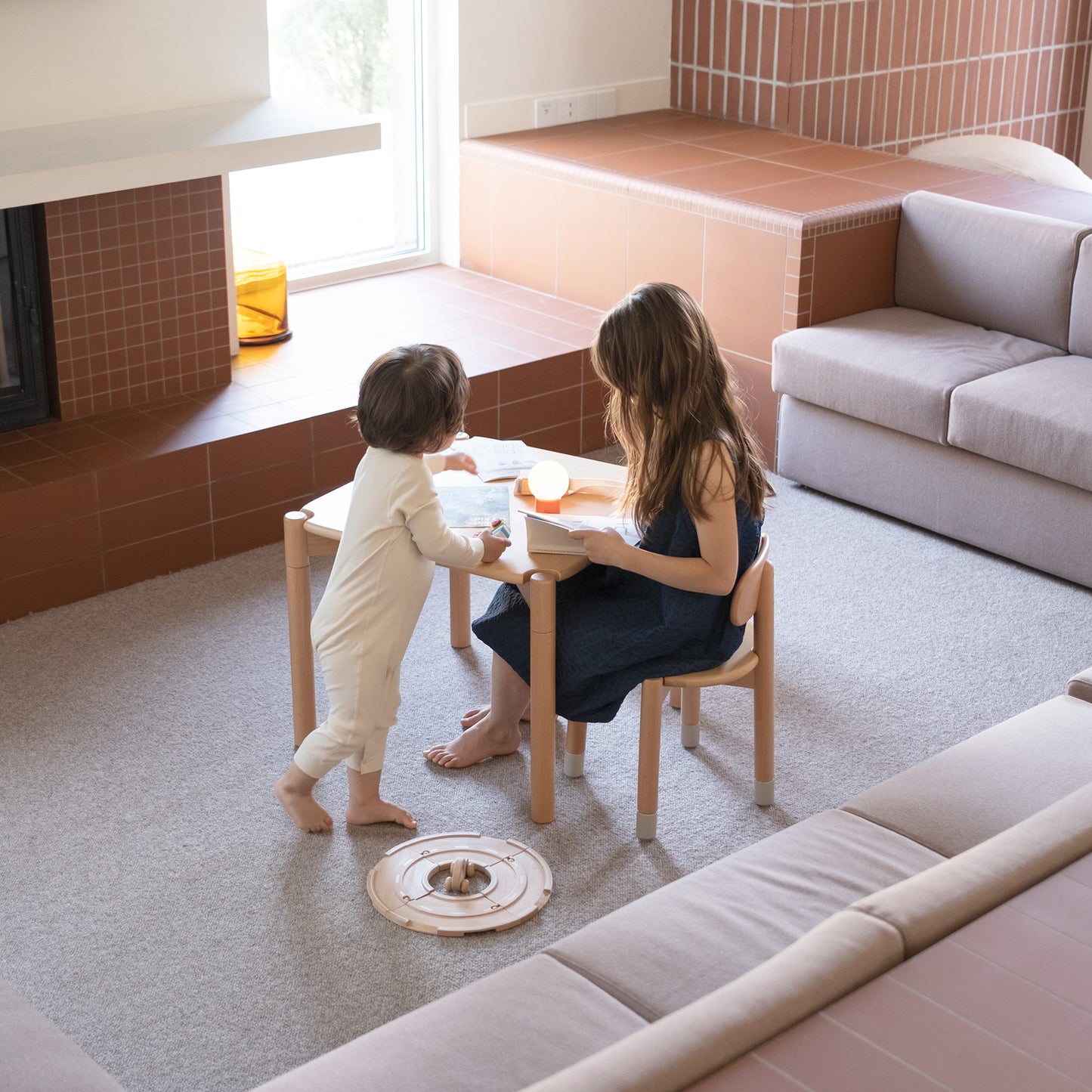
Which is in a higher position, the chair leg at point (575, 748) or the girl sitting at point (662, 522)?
the girl sitting at point (662, 522)

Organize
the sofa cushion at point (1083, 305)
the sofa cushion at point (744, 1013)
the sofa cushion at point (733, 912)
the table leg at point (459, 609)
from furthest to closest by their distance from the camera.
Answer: the sofa cushion at point (1083, 305)
the table leg at point (459, 609)
the sofa cushion at point (733, 912)
the sofa cushion at point (744, 1013)

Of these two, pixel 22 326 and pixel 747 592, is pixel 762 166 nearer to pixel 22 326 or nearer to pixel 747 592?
pixel 22 326

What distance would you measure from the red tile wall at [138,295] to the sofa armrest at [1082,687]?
2.33 meters

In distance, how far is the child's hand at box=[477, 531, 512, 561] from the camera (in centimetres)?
229

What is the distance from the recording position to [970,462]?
339 cm

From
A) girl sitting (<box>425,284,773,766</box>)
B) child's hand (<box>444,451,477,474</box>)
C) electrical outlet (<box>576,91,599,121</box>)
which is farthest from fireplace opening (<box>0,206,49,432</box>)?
electrical outlet (<box>576,91,599,121</box>)

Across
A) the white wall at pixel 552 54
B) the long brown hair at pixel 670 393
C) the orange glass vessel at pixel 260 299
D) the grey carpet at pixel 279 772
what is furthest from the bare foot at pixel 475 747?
the white wall at pixel 552 54

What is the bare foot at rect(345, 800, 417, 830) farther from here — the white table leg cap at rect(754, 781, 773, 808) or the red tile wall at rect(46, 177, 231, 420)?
the red tile wall at rect(46, 177, 231, 420)

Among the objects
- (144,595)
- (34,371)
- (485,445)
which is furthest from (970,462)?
(34,371)

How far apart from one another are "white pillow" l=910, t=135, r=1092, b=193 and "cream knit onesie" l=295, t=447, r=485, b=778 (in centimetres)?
297

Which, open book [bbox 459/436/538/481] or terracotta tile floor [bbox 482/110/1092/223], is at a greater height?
terracotta tile floor [bbox 482/110/1092/223]

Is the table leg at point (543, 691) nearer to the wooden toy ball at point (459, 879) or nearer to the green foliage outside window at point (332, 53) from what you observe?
the wooden toy ball at point (459, 879)

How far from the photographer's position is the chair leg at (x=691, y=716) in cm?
265

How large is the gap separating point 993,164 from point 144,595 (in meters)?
3.04
